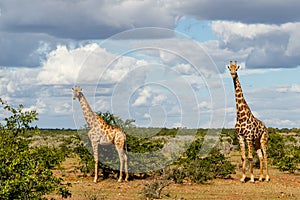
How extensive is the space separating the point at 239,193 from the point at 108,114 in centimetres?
680

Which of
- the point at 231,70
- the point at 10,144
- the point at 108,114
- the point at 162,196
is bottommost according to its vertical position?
the point at 162,196

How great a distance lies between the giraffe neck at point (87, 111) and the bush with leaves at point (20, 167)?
29.5ft

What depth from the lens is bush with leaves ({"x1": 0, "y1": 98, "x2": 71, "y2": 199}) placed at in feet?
32.7

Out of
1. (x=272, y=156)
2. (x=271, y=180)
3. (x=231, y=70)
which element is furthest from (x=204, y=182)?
(x=272, y=156)

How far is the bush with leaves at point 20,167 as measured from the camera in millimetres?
9977

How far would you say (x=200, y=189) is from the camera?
1764cm

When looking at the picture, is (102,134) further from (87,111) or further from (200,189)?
(200,189)

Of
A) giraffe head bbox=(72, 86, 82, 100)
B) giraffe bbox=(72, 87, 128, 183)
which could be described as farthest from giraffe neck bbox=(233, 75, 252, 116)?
giraffe head bbox=(72, 86, 82, 100)

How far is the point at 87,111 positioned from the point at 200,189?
524cm

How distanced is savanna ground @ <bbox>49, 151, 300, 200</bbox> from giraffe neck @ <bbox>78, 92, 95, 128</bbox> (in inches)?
83.0

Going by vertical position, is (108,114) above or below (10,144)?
above

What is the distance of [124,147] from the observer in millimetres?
20672

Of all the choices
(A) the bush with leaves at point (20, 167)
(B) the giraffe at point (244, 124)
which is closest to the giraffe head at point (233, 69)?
(B) the giraffe at point (244, 124)

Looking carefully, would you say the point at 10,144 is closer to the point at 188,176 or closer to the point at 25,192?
the point at 25,192
